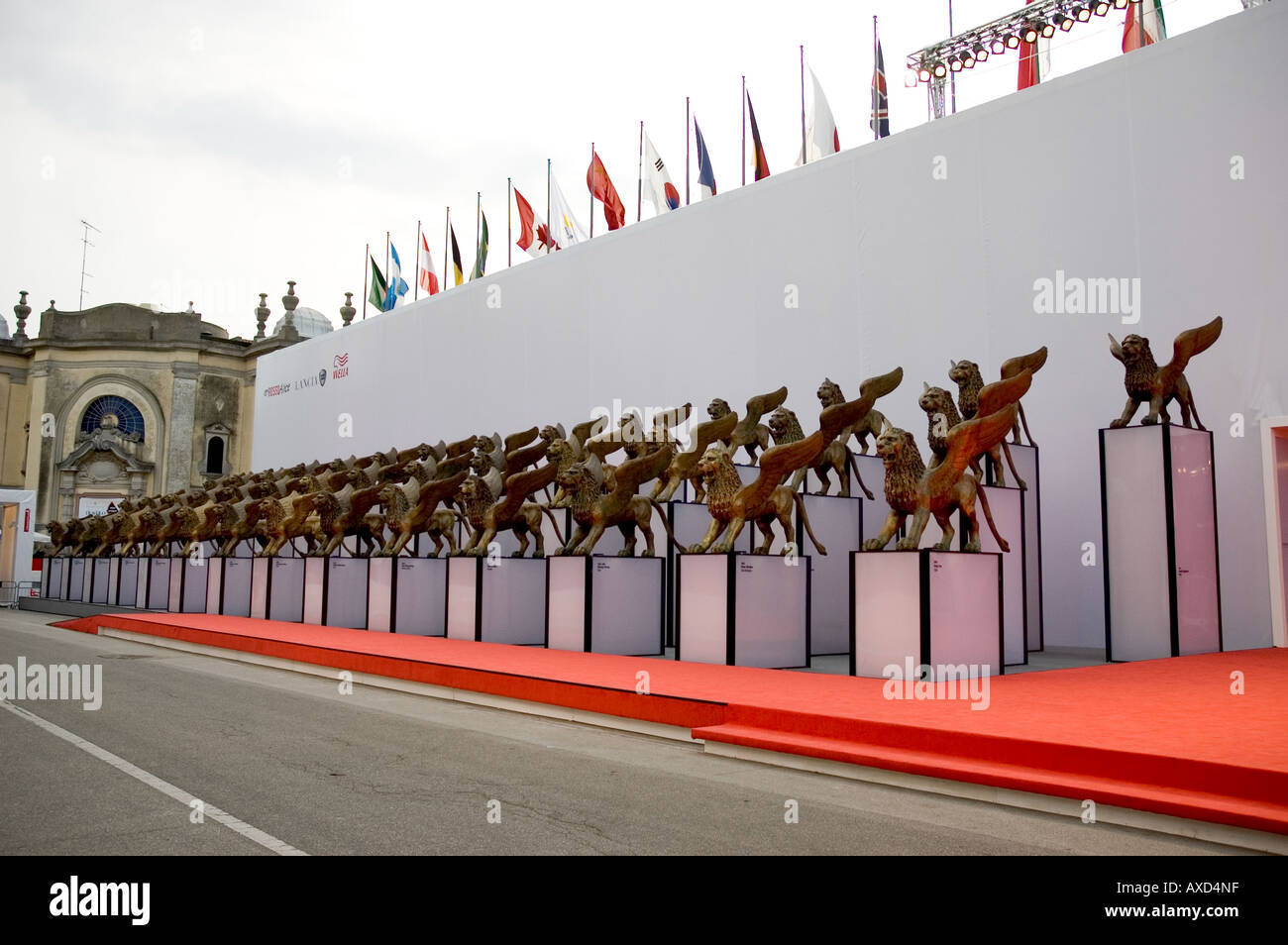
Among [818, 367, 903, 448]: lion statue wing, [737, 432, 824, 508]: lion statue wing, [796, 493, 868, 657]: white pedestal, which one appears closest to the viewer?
[737, 432, 824, 508]: lion statue wing

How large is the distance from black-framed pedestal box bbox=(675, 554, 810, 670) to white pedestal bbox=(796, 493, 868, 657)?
1.17 meters

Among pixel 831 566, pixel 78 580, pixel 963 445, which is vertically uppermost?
pixel 963 445

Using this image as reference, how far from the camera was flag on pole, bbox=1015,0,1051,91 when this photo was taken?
42.1 feet

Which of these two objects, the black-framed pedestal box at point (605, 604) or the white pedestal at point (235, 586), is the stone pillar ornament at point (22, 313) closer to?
the white pedestal at point (235, 586)

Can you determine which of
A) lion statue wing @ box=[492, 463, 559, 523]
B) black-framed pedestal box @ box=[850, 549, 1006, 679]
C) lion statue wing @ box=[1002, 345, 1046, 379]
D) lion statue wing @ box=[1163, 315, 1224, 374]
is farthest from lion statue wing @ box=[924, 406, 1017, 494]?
lion statue wing @ box=[492, 463, 559, 523]

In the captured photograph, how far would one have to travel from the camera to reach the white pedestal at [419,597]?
471 inches

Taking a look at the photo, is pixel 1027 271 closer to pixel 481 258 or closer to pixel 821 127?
pixel 821 127

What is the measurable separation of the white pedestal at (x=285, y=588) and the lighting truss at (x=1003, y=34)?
10942 mm

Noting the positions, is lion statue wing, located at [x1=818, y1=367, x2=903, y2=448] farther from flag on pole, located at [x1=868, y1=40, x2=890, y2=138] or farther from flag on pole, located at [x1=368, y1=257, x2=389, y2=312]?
flag on pole, located at [x1=368, y1=257, x2=389, y2=312]

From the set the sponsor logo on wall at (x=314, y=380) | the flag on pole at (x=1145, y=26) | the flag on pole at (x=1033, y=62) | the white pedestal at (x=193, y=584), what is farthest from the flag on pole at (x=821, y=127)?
the sponsor logo on wall at (x=314, y=380)

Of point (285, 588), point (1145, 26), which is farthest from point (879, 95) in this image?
point (285, 588)

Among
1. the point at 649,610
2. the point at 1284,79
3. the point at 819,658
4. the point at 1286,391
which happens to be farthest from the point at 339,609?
the point at 1284,79

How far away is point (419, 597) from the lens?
12.0m

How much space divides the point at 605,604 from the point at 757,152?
9396 millimetres
